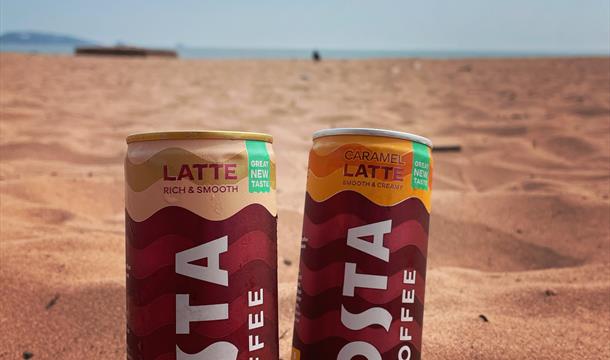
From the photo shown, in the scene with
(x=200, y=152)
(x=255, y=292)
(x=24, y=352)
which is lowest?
(x=24, y=352)

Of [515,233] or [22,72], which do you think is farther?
[22,72]

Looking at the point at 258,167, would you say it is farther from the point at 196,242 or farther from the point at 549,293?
the point at 549,293

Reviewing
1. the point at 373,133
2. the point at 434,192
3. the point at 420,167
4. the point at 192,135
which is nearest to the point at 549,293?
the point at 420,167

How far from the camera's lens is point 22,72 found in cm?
661

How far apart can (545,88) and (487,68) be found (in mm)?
1977

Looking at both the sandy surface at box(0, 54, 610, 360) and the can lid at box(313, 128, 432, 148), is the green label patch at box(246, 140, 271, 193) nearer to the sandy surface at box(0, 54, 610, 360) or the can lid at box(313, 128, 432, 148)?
the can lid at box(313, 128, 432, 148)

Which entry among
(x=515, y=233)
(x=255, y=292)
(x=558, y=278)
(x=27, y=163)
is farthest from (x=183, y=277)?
(x=27, y=163)

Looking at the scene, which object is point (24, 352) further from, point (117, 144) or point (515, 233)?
point (117, 144)

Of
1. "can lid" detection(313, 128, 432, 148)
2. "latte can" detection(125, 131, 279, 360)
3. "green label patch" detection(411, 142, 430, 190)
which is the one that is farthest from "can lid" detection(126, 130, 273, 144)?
"green label patch" detection(411, 142, 430, 190)

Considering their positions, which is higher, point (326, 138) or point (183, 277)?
point (326, 138)

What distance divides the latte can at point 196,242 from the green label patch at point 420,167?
0.98ft

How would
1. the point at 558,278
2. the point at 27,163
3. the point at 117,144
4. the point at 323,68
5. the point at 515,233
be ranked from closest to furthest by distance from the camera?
the point at 558,278 < the point at 515,233 < the point at 27,163 < the point at 117,144 < the point at 323,68

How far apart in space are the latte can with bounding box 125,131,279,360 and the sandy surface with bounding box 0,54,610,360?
0.53 m

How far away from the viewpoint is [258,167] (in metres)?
0.96
